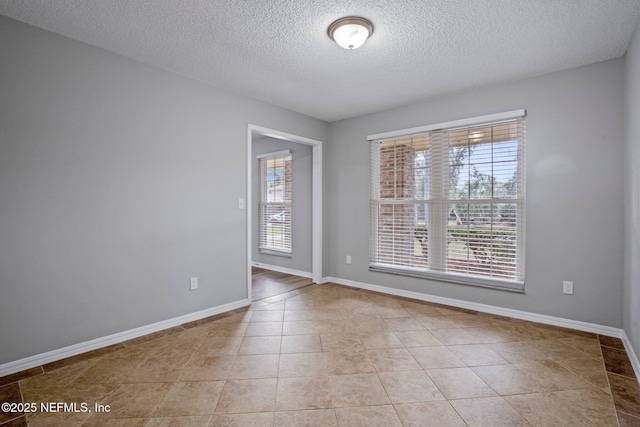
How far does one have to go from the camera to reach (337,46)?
8.45ft

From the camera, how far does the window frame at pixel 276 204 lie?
17.8ft

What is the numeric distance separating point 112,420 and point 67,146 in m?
1.99

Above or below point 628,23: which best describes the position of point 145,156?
below

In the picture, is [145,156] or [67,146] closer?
[67,146]

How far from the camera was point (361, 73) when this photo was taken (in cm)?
309

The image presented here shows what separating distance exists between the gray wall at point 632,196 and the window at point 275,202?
13.6ft

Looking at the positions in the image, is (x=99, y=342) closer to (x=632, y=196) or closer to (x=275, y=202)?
(x=275, y=202)

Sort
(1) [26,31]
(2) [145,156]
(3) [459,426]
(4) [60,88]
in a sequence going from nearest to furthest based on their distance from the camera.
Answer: (3) [459,426], (1) [26,31], (4) [60,88], (2) [145,156]

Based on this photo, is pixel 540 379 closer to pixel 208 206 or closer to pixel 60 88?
pixel 208 206

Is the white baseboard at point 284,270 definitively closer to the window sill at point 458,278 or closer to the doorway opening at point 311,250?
the doorway opening at point 311,250

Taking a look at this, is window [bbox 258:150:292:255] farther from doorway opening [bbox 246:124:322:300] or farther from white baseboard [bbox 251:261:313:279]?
doorway opening [bbox 246:124:322:300]

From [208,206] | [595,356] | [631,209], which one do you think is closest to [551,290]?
[595,356]

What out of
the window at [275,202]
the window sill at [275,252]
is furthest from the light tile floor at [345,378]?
the window at [275,202]

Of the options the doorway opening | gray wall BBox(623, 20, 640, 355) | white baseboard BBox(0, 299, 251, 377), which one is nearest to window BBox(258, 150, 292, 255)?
the doorway opening
